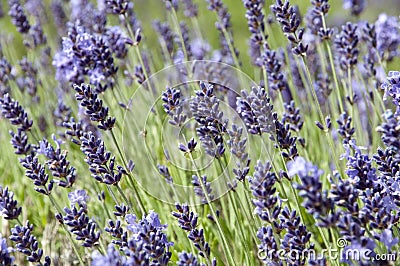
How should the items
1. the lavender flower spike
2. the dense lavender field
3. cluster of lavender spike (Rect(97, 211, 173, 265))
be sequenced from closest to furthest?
cluster of lavender spike (Rect(97, 211, 173, 265)) < the dense lavender field < the lavender flower spike

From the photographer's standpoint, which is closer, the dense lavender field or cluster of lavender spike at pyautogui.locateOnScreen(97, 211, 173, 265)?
cluster of lavender spike at pyautogui.locateOnScreen(97, 211, 173, 265)

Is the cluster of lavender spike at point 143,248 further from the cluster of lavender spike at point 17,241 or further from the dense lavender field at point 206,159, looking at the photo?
the cluster of lavender spike at point 17,241

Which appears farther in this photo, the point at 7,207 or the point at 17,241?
the point at 7,207

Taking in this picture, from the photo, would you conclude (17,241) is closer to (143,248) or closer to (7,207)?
(7,207)

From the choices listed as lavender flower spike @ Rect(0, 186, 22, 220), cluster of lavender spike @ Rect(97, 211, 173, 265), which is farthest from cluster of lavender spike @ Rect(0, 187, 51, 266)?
cluster of lavender spike @ Rect(97, 211, 173, 265)

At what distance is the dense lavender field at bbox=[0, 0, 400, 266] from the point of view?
2.24 metres

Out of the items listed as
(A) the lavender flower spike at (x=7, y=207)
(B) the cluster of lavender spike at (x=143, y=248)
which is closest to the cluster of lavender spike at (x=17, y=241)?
(A) the lavender flower spike at (x=7, y=207)

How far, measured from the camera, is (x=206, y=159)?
144 inches

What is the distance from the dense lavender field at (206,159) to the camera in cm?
224

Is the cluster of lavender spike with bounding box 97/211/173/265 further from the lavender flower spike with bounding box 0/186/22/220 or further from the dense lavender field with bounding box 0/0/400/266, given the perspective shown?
the lavender flower spike with bounding box 0/186/22/220

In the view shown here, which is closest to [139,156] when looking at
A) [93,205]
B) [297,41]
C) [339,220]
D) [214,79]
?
[93,205]

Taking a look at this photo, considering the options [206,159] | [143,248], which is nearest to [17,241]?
[143,248]

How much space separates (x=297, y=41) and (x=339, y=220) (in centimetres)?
117

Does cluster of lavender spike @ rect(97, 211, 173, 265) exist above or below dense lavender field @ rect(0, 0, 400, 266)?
below
